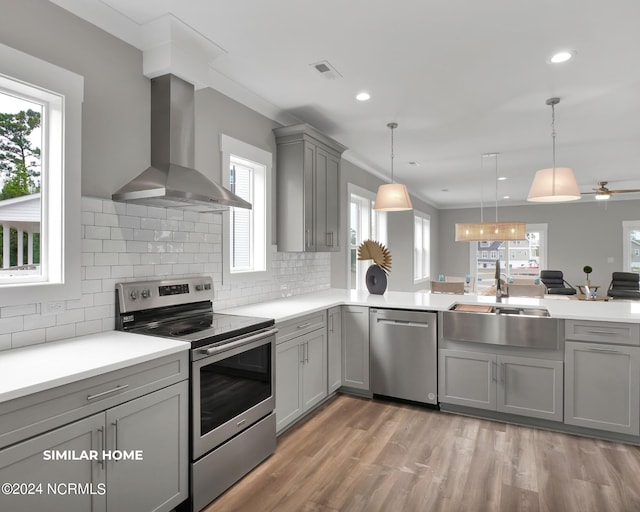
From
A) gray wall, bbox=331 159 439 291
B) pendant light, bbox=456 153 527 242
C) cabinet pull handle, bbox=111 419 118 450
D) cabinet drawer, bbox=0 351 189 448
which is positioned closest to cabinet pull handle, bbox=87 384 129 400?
cabinet drawer, bbox=0 351 189 448

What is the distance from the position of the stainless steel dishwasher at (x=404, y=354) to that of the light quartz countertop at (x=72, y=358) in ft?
6.42

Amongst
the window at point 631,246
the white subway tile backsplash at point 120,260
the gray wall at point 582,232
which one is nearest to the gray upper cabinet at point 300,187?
the white subway tile backsplash at point 120,260

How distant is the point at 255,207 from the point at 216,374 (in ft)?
6.05

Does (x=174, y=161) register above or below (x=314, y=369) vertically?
above

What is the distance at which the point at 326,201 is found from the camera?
409cm

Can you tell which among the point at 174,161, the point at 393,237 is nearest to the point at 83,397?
the point at 174,161

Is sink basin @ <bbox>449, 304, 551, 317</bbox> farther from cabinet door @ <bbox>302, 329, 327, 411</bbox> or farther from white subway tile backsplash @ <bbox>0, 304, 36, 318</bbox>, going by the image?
white subway tile backsplash @ <bbox>0, 304, 36, 318</bbox>

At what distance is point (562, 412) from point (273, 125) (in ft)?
10.9

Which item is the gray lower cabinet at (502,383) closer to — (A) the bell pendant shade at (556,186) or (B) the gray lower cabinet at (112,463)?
(A) the bell pendant shade at (556,186)

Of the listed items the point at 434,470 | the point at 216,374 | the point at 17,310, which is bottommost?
the point at 434,470

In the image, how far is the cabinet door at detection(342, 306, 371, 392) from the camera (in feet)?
11.7

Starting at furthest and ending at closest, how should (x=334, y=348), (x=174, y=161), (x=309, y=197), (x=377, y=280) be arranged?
1. (x=377, y=280)
2. (x=309, y=197)
3. (x=334, y=348)
4. (x=174, y=161)

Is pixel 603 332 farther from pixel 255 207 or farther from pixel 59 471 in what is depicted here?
pixel 59 471

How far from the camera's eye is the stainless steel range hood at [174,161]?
226 cm
